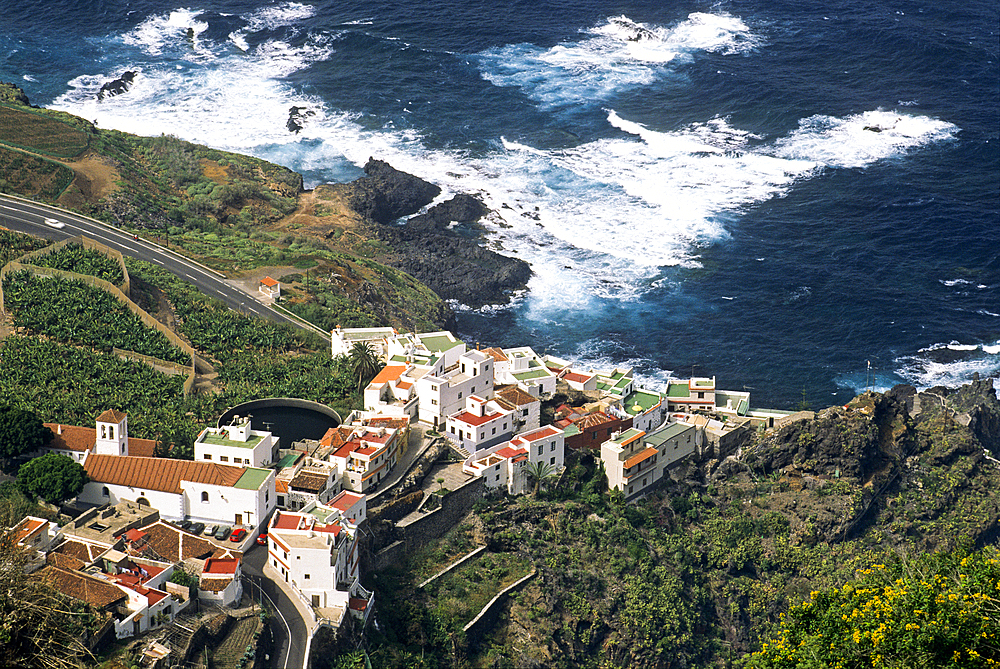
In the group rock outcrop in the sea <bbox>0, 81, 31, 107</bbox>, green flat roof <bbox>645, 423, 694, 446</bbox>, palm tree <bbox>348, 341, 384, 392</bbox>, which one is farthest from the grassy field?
green flat roof <bbox>645, 423, 694, 446</bbox>

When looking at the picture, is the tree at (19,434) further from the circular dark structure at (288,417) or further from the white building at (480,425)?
the white building at (480,425)

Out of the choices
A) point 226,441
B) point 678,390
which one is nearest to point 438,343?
point 678,390

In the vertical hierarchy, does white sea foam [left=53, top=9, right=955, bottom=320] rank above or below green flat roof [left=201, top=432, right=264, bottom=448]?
below

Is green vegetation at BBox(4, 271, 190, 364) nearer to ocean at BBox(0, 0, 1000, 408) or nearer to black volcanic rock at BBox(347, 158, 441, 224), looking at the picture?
ocean at BBox(0, 0, 1000, 408)

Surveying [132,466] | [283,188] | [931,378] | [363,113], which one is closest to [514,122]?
[363,113]

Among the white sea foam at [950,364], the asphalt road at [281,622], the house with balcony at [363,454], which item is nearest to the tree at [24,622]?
the asphalt road at [281,622]

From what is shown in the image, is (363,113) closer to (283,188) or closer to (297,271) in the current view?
(283,188)

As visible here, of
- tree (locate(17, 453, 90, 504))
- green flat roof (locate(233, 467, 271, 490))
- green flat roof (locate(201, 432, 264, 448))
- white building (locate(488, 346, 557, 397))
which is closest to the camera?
tree (locate(17, 453, 90, 504))
